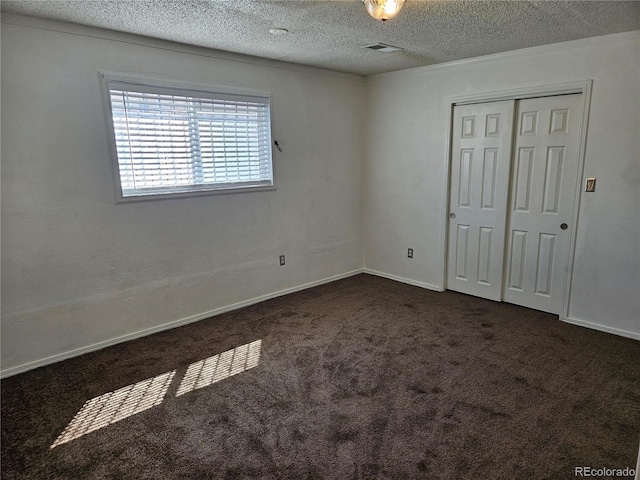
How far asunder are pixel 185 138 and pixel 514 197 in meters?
3.07

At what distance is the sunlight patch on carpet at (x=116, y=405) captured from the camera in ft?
7.58

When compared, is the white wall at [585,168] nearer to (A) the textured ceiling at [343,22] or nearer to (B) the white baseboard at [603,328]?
(B) the white baseboard at [603,328]

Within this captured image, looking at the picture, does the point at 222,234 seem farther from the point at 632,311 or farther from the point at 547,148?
the point at 632,311

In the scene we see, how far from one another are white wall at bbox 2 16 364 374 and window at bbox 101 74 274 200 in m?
0.11

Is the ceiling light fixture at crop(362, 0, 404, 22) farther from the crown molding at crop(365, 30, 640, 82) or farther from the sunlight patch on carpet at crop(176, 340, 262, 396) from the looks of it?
the sunlight patch on carpet at crop(176, 340, 262, 396)

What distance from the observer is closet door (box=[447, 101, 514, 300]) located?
3.89m

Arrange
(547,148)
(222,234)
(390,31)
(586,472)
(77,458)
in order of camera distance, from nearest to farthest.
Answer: (586,472) < (77,458) < (390,31) < (547,148) < (222,234)

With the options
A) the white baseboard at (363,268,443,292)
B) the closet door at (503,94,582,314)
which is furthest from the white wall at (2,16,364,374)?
the closet door at (503,94,582,314)

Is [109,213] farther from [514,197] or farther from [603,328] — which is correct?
[603,328]

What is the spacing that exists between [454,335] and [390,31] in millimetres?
2443

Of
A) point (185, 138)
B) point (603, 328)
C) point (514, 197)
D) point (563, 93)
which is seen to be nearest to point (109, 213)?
point (185, 138)

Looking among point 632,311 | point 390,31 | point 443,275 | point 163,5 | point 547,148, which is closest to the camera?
point 163,5

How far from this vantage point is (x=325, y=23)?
2.79 meters

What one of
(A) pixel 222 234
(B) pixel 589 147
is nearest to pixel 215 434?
(A) pixel 222 234
